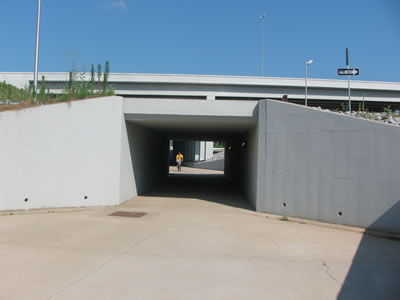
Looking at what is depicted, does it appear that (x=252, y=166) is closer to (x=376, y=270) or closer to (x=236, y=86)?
(x=376, y=270)

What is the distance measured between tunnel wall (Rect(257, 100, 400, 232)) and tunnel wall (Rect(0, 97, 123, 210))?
15.4 ft

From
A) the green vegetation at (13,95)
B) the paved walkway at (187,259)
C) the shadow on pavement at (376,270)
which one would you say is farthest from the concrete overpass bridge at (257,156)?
the green vegetation at (13,95)

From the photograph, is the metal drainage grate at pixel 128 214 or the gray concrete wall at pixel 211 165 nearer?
the metal drainage grate at pixel 128 214

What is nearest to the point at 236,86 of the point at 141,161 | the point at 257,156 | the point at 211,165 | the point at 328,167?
the point at 211,165

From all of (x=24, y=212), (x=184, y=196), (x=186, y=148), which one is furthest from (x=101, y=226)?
(x=186, y=148)

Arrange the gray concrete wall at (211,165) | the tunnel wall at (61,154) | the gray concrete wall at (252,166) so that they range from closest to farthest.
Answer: the tunnel wall at (61,154) < the gray concrete wall at (252,166) < the gray concrete wall at (211,165)

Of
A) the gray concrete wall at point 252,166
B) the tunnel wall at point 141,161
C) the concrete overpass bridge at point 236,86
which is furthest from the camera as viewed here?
the concrete overpass bridge at point 236,86

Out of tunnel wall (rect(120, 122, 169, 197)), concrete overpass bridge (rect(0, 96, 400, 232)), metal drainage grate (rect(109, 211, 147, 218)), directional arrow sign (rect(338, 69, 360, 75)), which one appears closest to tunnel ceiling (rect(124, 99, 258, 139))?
concrete overpass bridge (rect(0, 96, 400, 232))

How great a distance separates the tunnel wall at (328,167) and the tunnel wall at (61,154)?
185 inches

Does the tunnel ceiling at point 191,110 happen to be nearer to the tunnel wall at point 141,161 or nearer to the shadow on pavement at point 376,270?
the tunnel wall at point 141,161

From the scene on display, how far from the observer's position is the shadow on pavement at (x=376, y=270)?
4.12 meters

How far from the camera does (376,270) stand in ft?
16.3

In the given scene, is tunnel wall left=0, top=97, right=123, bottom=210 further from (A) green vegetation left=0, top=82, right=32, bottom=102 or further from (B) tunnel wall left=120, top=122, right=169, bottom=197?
(A) green vegetation left=0, top=82, right=32, bottom=102

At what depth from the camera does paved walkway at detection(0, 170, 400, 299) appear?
405 cm
